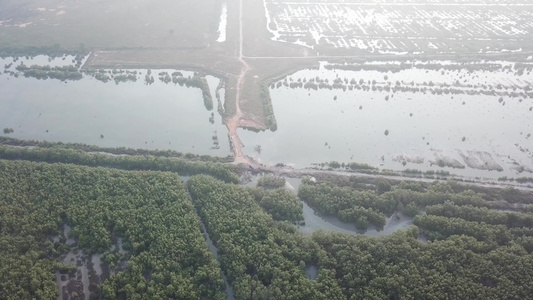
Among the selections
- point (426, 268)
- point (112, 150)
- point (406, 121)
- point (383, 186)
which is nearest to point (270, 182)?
point (383, 186)

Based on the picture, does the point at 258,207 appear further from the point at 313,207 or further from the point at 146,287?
the point at 146,287

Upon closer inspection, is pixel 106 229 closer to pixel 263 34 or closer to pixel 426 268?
pixel 426 268

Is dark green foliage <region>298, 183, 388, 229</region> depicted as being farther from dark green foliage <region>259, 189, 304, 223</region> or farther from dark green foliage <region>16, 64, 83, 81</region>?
dark green foliage <region>16, 64, 83, 81</region>

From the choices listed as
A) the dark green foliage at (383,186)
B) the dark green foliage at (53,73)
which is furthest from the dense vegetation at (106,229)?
the dark green foliage at (53,73)

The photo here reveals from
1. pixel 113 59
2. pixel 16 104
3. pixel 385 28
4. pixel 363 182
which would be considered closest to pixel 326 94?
pixel 363 182

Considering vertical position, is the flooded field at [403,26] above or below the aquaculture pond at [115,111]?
above

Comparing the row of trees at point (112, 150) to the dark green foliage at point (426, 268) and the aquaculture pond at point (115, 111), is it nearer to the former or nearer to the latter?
the aquaculture pond at point (115, 111)
